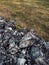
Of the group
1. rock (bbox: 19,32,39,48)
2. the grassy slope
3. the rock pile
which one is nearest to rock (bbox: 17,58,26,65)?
the rock pile

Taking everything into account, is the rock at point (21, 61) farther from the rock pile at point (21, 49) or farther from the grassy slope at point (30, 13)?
the grassy slope at point (30, 13)

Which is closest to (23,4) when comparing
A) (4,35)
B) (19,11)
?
(19,11)

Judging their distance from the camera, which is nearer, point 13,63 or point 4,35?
point 13,63

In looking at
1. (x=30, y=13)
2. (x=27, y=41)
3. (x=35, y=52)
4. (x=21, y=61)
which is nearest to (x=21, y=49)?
(x=27, y=41)

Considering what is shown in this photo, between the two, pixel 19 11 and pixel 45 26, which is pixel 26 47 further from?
pixel 19 11

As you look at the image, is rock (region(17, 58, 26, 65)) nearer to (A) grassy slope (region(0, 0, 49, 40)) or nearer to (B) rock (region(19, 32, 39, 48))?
(B) rock (region(19, 32, 39, 48))

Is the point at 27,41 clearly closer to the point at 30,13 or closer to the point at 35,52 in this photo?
the point at 35,52
